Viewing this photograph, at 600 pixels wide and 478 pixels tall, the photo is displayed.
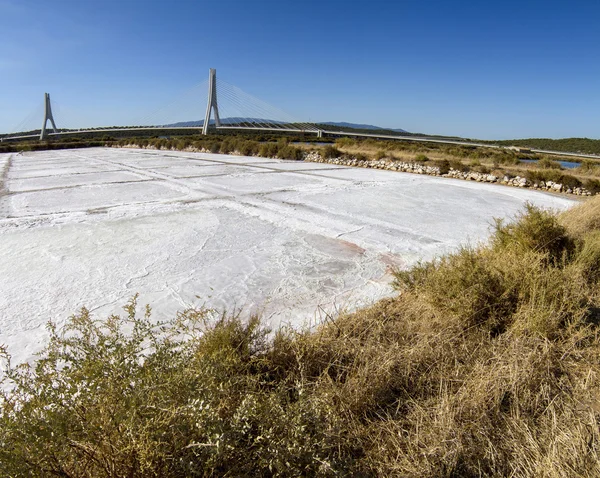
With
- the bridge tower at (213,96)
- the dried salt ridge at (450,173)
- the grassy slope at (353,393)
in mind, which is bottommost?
the grassy slope at (353,393)

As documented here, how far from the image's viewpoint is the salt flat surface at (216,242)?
2.94 m

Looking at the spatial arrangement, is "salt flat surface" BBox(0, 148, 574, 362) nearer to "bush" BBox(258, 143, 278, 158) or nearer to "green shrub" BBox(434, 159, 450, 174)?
"green shrub" BBox(434, 159, 450, 174)

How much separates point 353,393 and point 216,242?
9.68 ft

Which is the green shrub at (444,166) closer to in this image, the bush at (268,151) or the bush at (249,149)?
the bush at (268,151)

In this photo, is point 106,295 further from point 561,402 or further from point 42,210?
point 42,210

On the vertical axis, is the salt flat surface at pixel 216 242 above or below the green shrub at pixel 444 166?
below

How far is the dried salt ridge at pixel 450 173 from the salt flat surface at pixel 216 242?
1236 millimetres

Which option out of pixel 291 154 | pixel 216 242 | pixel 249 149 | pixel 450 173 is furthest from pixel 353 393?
pixel 249 149

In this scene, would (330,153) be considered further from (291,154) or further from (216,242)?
(216,242)

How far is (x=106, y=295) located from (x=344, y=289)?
1.90m

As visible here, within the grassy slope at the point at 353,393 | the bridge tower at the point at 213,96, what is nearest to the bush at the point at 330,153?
the grassy slope at the point at 353,393

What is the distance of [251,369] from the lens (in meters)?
2.00

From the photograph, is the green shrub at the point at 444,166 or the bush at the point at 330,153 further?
the bush at the point at 330,153

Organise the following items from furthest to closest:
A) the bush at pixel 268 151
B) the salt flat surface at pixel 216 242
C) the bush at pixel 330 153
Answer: the bush at pixel 268 151, the bush at pixel 330 153, the salt flat surface at pixel 216 242
